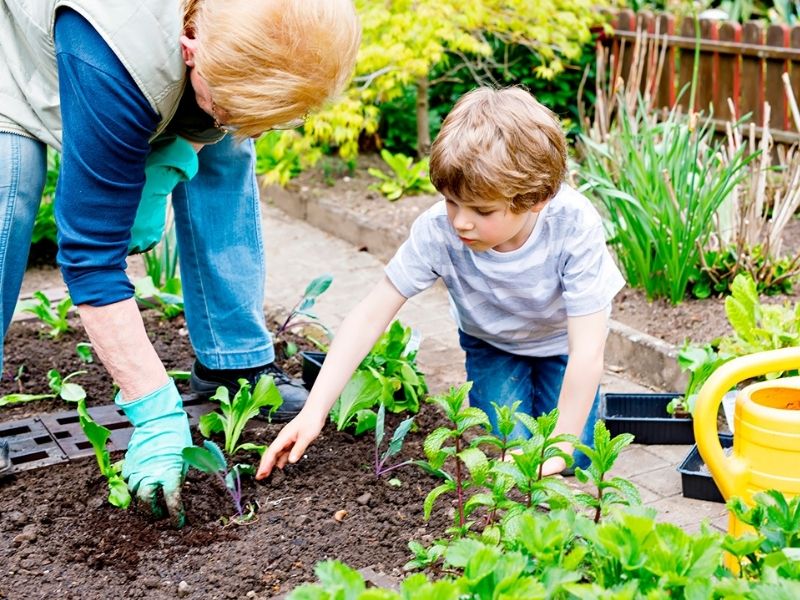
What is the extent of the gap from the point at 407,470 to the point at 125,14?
124 cm

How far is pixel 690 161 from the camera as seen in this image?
3.69 m

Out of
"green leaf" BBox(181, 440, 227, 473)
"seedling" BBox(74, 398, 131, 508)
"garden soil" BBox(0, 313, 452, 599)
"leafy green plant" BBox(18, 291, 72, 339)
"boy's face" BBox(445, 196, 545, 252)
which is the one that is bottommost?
"leafy green plant" BBox(18, 291, 72, 339)

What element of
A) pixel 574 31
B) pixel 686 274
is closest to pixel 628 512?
pixel 686 274

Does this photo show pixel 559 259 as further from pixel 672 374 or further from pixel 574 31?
pixel 574 31

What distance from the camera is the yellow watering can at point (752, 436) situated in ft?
6.31

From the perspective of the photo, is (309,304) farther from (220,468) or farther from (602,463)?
(602,463)

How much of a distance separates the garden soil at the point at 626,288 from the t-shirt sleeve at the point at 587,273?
1.00 meters

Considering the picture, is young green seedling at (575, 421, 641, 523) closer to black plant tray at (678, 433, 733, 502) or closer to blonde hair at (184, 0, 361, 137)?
black plant tray at (678, 433, 733, 502)

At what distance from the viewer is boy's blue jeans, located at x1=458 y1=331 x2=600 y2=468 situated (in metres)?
3.10

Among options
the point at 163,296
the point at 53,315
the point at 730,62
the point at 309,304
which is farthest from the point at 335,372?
the point at 730,62

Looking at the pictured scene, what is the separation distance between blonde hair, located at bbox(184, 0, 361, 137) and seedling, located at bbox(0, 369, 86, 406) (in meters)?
1.16

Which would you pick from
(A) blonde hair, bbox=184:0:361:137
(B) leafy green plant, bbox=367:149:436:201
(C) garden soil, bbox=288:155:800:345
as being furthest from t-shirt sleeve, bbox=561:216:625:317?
(B) leafy green plant, bbox=367:149:436:201

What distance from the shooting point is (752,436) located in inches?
77.2

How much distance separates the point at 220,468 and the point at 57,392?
1.11 m
